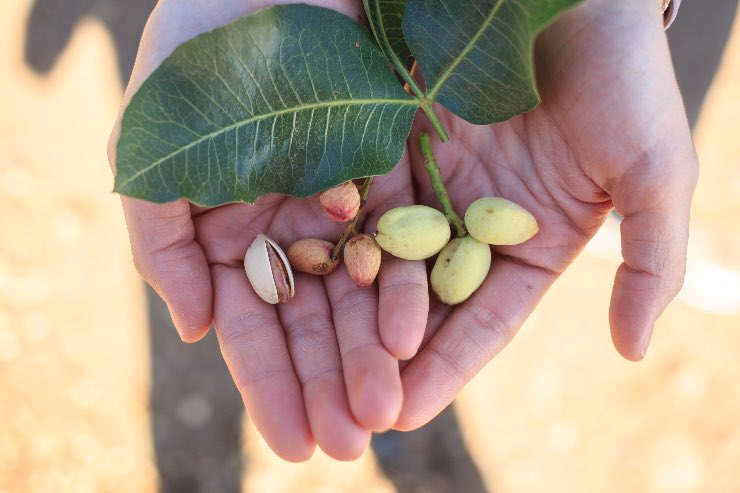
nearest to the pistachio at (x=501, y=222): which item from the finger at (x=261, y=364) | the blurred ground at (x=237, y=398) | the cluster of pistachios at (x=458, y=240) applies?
the cluster of pistachios at (x=458, y=240)

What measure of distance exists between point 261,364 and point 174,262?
0.92 ft

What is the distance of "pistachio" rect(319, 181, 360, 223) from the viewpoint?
1.42m

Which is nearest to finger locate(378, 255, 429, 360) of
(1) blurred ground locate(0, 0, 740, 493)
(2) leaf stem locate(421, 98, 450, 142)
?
(2) leaf stem locate(421, 98, 450, 142)

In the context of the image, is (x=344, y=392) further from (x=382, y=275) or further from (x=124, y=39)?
(x=124, y=39)

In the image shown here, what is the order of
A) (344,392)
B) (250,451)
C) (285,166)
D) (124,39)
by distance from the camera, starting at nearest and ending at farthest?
(344,392) < (285,166) < (250,451) < (124,39)

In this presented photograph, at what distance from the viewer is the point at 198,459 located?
2.16m

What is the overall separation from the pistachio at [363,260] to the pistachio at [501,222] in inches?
8.4

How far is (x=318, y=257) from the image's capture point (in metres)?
1.44

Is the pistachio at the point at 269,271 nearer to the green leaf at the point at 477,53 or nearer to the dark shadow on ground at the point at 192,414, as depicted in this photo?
the green leaf at the point at 477,53

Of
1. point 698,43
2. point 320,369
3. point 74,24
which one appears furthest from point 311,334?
point 698,43

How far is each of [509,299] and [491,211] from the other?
0.62ft

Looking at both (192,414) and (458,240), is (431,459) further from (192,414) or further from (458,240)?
(458,240)

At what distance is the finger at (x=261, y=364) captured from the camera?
124cm

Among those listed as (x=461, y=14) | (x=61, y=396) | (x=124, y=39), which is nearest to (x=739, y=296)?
(x=461, y=14)
